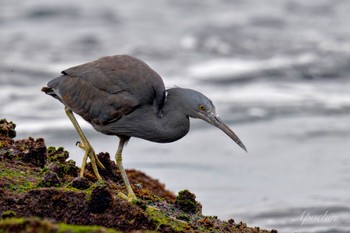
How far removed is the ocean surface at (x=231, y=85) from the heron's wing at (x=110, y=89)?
4.33 meters

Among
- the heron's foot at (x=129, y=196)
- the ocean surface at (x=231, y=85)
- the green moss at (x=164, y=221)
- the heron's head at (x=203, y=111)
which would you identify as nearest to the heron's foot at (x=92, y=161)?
the heron's foot at (x=129, y=196)

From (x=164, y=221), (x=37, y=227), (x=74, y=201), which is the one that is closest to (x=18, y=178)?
(x=74, y=201)

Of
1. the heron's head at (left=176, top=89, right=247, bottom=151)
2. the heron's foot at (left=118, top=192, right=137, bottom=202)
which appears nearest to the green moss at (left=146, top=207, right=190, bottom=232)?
the heron's foot at (left=118, top=192, right=137, bottom=202)

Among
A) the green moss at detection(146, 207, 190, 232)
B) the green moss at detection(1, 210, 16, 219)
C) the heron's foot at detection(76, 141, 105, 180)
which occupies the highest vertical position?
the heron's foot at detection(76, 141, 105, 180)

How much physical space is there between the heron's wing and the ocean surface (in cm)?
433

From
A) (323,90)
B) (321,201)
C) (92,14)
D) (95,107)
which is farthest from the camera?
(92,14)

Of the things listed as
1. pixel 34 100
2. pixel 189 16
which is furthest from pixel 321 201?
pixel 189 16

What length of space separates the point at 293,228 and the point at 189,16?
Result: 1519 cm

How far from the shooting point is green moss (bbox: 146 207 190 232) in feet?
24.7

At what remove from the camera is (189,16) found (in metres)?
26.4

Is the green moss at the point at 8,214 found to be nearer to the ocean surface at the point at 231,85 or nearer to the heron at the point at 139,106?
the heron at the point at 139,106

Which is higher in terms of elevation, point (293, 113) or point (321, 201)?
point (293, 113)

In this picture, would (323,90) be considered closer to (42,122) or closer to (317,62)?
(317,62)

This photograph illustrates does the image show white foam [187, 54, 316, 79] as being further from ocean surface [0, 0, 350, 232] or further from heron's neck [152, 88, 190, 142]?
heron's neck [152, 88, 190, 142]
